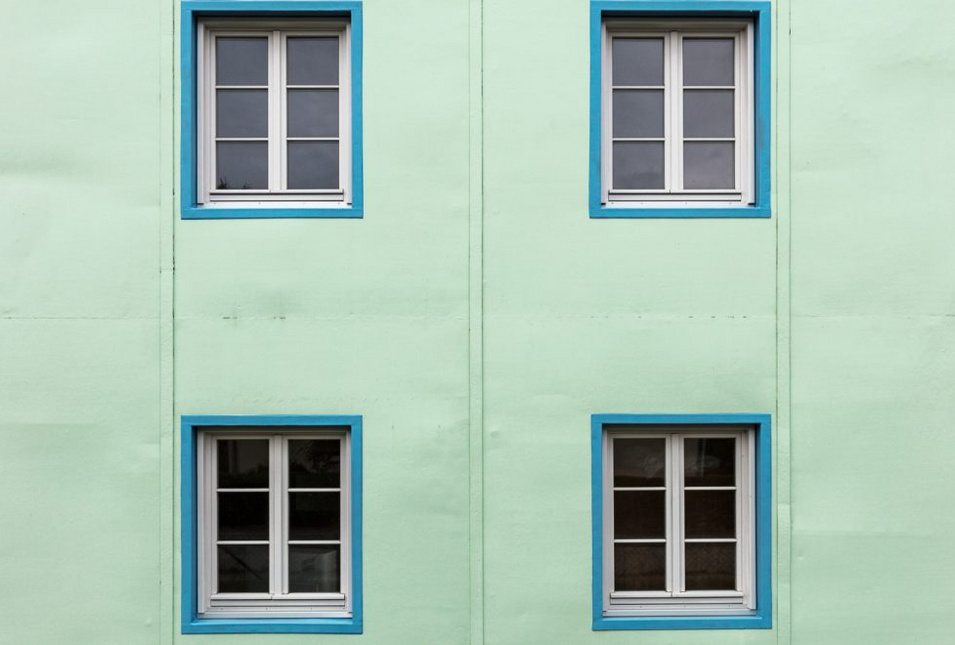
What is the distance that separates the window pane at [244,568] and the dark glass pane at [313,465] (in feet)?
2.09

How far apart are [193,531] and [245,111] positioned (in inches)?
138

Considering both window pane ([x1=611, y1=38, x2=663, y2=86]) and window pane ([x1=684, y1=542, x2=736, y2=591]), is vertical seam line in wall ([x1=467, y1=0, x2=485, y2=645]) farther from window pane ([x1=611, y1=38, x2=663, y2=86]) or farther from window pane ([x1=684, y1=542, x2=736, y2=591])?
window pane ([x1=684, y1=542, x2=736, y2=591])

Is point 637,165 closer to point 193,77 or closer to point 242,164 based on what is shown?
point 242,164

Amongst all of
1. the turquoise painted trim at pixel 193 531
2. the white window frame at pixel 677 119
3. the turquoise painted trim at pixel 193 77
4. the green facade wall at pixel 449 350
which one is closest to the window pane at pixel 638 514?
the green facade wall at pixel 449 350

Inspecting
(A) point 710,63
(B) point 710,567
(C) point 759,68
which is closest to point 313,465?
(B) point 710,567

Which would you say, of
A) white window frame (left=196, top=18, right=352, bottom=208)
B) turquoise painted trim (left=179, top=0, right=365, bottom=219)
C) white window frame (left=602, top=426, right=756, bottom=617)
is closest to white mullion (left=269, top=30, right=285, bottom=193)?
white window frame (left=196, top=18, right=352, bottom=208)

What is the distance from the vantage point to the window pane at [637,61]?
6734 millimetres

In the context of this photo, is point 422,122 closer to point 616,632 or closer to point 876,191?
point 876,191

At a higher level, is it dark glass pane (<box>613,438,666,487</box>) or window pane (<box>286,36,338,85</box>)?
window pane (<box>286,36,338,85</box>)

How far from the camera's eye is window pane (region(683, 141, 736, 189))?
6727 millimetres

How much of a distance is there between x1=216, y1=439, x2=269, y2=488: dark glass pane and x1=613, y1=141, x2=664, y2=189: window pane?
12.2 ft

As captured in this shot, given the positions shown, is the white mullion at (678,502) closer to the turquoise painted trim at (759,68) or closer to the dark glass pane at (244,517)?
the turquoise painted trim at (759,68)

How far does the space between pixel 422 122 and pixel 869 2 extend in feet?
12.4

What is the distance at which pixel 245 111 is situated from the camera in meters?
6.71
